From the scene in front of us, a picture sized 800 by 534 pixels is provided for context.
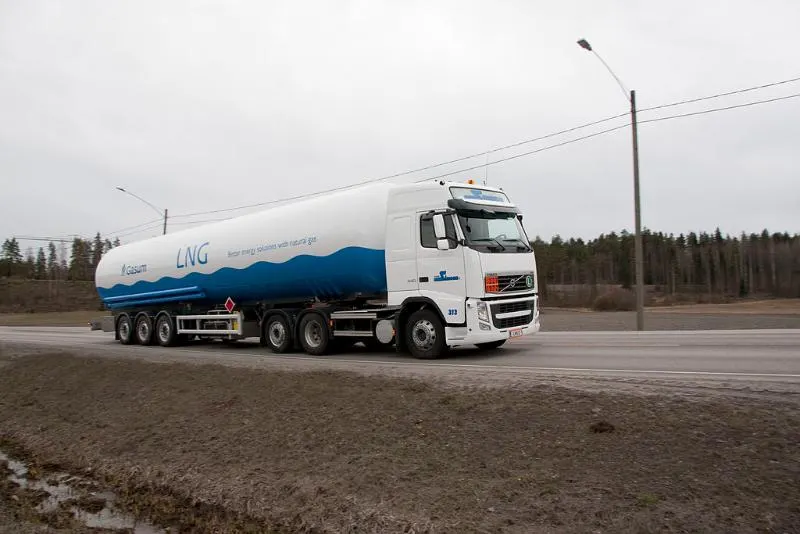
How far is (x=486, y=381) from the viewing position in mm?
7945

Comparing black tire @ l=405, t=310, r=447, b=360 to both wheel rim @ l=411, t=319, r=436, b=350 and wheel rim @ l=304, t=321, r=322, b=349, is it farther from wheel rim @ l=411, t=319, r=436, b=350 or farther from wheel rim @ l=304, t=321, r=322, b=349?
wheel rim @ l=304, t=321, r=322, b=349

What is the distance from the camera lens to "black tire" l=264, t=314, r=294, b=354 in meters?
15.3

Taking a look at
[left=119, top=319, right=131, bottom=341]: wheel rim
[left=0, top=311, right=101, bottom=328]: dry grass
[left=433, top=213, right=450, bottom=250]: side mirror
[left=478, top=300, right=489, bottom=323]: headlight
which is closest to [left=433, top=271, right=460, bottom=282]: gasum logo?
[left=433, top=213, right=450, bottom=250]: side mirror

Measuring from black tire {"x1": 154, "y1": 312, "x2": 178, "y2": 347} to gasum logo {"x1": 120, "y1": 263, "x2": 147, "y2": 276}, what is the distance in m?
1.72

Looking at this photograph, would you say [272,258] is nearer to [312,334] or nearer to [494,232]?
[312,334]

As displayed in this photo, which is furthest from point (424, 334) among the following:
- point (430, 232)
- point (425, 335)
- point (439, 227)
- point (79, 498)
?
point (79, 498)

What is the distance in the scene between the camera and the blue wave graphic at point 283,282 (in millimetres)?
13172

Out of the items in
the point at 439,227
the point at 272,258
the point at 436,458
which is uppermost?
the point at 439,227

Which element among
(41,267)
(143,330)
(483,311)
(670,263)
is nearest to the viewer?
(483,311)

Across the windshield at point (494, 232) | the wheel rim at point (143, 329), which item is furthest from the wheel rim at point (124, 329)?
the windshield at point (494, 232)

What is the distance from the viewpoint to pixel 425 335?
1227 cm

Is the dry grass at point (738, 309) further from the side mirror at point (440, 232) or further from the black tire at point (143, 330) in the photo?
the black tire at point (143, 330)

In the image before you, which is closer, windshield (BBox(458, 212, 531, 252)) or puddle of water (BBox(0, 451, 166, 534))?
puddle of water (BBox(0, 451, 166, 534))

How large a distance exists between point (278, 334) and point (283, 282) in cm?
153
